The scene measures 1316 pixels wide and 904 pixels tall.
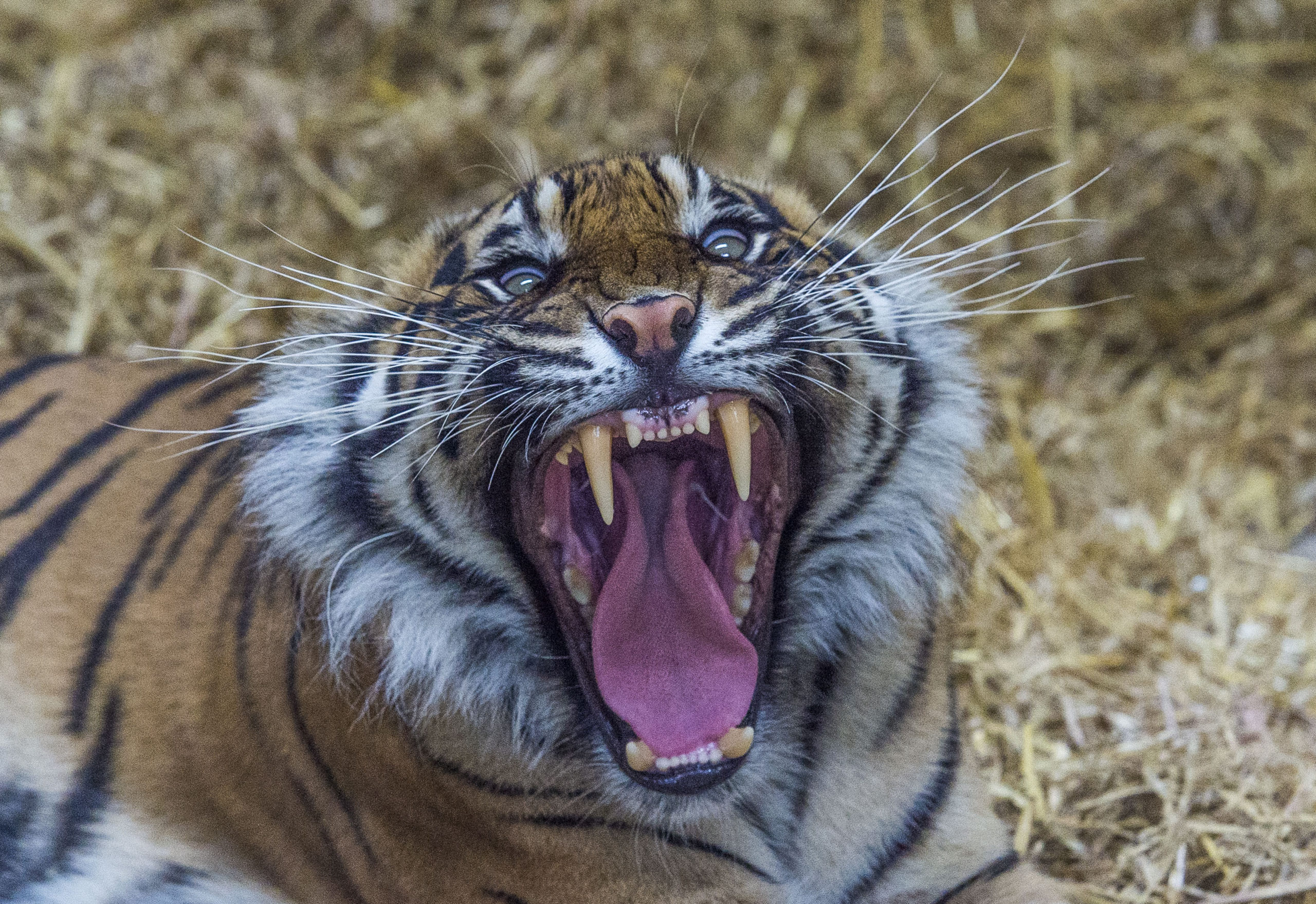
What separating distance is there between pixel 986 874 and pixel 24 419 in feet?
4.36

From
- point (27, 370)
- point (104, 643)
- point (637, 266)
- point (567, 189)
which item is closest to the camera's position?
point (637, 266)

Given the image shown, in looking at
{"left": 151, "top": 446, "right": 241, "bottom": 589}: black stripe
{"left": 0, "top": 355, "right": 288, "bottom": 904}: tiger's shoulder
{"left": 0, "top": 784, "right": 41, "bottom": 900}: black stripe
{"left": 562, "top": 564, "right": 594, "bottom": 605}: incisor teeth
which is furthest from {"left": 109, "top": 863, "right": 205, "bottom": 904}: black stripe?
{"left": 562, "top": 564, "right": 594, "bottom": 605}: incisor teeth

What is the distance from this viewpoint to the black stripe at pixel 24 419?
167cm

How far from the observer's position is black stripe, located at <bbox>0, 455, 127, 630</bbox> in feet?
5.02

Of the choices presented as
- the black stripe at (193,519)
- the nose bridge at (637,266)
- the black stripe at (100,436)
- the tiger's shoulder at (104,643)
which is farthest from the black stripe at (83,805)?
the nose bridge at (637,266)

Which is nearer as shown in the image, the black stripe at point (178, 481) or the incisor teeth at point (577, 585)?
the incisor teeth at point (577, 585)

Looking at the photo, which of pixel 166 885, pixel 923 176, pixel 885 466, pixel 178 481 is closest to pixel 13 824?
pixel 166 885

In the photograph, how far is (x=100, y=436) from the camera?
5.45ft

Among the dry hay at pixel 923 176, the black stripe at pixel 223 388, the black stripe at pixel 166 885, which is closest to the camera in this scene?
the black stripe at pixel 166 885

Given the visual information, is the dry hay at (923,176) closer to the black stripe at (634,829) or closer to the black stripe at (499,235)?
the black stripe at (634,829)

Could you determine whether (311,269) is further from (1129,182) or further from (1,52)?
(1129,182)

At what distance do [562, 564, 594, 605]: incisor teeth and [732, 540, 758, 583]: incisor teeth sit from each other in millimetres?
152

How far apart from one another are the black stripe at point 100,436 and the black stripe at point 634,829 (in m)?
0.78

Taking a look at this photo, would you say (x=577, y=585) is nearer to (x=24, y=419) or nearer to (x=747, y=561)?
(x=747, y=561)
